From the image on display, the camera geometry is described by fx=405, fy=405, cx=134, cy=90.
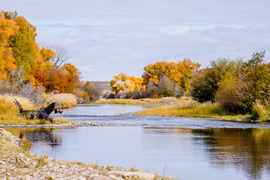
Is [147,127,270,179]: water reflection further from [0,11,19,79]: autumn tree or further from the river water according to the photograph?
[0,11,19,79]: autumn tree

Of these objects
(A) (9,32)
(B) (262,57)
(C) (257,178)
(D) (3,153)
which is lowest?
(C) (257,178)

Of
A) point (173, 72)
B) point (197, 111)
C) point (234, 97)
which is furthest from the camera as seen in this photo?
point (173, 72)

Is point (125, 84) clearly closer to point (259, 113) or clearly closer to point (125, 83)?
point (125, 83)

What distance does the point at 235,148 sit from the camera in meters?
17.0

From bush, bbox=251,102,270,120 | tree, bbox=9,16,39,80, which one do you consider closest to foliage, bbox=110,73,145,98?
tree, bbox=9,16,39,80

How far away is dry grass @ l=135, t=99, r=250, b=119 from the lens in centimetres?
3955

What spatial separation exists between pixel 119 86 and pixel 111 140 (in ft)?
254

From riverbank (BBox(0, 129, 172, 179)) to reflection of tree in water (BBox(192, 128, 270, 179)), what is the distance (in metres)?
3.78

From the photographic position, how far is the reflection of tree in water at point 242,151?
12.7 metres

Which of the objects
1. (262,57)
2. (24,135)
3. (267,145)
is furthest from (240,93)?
(24,135)

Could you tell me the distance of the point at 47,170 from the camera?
392 inches

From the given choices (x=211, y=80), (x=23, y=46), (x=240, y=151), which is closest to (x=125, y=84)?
(x=23, y=46)

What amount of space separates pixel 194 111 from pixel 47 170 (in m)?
32.7

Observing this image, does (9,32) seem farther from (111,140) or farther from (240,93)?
(111,140)
